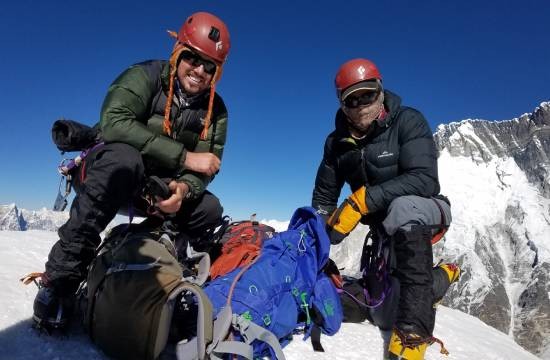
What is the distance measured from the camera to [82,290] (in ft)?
13.2

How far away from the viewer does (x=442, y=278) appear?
507 centimetres

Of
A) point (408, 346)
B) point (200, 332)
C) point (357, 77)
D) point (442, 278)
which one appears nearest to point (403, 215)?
point (442, 278)

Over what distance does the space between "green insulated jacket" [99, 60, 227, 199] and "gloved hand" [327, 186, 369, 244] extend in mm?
1857

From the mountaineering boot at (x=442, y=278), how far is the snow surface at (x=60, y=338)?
750 millimetres

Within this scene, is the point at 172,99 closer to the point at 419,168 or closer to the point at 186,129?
the point at 186,129

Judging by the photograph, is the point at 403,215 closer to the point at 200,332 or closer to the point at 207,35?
the point at 200,332

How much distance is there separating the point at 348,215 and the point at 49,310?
3624mm

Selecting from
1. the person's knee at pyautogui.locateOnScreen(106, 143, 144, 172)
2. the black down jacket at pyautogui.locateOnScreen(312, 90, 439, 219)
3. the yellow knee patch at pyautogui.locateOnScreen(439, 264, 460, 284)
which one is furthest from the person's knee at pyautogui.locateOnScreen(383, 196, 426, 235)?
the person's knee at pyautogui.locateOnScreen(106, 143, 144, 172)

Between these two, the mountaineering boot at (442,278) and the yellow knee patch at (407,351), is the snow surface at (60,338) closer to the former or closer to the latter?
the yellow knee patch at (407,351)

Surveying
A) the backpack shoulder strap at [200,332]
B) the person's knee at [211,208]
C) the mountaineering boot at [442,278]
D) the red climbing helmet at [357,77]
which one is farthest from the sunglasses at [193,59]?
the mountaineering boot at [442,278]

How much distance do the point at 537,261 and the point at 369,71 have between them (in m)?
243

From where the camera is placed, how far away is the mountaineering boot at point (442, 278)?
16.3ft

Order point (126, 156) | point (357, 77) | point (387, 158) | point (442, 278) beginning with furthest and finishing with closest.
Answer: point (357, 77) → point (387, 158) → point (442, 278) → point (126, 156)

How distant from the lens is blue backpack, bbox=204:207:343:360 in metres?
3.44
